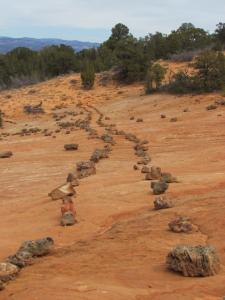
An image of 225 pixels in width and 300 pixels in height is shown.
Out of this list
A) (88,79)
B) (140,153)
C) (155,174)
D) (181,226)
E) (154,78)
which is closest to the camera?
(181,226)

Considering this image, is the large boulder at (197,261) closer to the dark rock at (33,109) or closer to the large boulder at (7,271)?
the large boulder at (7,271)

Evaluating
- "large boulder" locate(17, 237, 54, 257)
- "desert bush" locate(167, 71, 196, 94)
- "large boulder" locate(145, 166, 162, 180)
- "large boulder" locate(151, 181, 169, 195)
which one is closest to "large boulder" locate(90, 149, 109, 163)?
"large boulder" locate(145, 166, 162, 180)

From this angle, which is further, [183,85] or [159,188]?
[183,85]

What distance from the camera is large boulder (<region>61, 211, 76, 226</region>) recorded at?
8.62 metres

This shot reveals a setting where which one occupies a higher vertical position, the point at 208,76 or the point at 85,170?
the point at 208,76

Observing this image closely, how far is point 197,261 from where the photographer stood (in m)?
5.57

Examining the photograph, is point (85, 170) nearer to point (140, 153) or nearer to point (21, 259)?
point (140, 153)

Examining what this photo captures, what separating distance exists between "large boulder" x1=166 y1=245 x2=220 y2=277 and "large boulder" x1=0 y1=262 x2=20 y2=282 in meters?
1.80

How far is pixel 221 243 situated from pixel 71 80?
112 ft

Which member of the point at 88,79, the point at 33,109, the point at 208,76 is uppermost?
the point at 208,76

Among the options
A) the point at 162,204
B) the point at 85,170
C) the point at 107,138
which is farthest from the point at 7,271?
the point at 107,138

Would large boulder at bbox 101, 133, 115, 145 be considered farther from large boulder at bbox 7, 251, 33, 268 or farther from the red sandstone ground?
large boulder at bbox 7, 251, 33, 268

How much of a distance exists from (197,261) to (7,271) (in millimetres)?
2066

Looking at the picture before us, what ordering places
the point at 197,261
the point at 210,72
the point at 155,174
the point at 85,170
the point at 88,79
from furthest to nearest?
Answer: the point at 88,79, the point at 210,72, the point at 85,170, the point at 155,174, the point at 197,261
